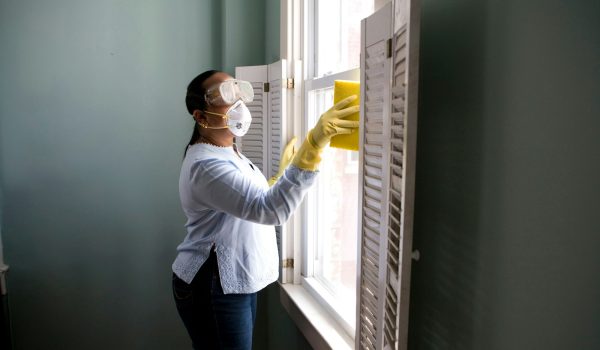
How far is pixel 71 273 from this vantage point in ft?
7.74

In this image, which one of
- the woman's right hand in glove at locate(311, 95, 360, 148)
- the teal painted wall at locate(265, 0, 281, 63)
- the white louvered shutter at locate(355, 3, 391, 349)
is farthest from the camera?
the teal painted wall at locate(265, 0, 281, 63)

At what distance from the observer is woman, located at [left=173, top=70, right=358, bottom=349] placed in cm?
134

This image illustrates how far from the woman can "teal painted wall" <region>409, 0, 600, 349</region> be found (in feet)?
1.49

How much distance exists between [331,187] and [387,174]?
90cm

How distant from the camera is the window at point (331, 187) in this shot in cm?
166

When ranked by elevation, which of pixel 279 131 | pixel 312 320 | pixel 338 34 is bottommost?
pixel 312 320

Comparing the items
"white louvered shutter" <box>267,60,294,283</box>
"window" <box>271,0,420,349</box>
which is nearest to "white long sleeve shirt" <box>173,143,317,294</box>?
"window" <box>271,0,420,349</box>

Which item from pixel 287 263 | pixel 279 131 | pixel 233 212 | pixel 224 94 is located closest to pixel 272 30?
pixel 279 131

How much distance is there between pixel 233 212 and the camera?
53.3 inches

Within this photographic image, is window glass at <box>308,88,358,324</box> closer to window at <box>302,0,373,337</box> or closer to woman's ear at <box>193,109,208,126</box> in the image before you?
window at <box>302,0,373,337</box>

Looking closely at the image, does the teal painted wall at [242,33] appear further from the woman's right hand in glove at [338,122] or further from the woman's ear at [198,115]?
the woman's right hand in glove at [338,122]

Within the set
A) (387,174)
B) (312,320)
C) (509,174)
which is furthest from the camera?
(312,320)

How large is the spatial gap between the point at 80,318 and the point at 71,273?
0.25 m

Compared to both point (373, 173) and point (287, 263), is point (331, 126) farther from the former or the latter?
point (287, 263)
